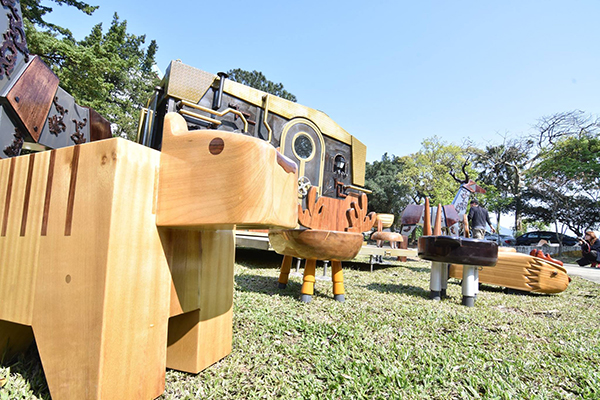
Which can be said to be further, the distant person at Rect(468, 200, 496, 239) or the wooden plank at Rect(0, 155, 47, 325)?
the distant person at Rect(468, 200, 496, 239)

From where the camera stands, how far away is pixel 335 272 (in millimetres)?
3191

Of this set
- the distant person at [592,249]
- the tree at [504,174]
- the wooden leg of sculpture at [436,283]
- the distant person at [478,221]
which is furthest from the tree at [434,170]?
the wooden leg of sculpture at [436,283]

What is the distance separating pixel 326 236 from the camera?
2865 mm

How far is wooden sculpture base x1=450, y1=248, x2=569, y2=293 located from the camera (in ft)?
13.6

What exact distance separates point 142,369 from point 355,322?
1.60 metres

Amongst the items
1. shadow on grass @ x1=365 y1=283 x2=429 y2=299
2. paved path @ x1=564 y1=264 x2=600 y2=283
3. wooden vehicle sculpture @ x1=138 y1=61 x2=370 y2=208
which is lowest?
paved path @ x1=564 y1=264 x2=600 y2=283

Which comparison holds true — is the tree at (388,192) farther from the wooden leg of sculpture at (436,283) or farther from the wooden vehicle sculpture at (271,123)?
the wooden leg of sculpture at (436,283)

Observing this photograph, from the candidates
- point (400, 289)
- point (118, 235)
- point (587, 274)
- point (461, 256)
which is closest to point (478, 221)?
point (587, 274)

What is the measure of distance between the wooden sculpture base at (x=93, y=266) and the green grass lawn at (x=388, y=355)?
283 mm

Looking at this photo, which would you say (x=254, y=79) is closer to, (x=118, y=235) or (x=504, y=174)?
(x=504, y=174)

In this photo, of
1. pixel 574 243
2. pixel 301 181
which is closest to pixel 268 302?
pixel 301 181

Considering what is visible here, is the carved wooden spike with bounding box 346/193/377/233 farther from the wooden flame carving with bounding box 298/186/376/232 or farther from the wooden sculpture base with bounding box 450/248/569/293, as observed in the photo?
the wooden sculpture base with bounding box 450/248/569/293

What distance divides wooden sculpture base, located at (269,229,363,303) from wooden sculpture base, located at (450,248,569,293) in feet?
8.31

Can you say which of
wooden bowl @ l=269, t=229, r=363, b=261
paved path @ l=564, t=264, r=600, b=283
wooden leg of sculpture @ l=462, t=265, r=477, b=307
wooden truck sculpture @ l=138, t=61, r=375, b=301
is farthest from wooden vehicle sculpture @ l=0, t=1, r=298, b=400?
paved path @ l=564, t=264, r=600, b=283
